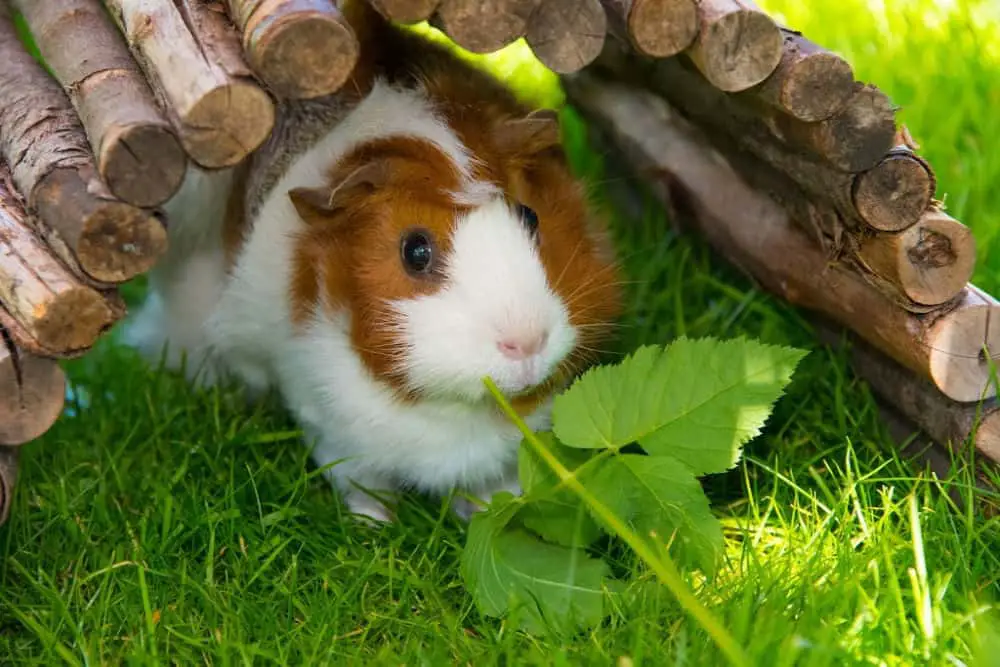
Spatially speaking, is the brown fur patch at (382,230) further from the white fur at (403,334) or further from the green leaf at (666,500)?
the green leaf at (666,500)

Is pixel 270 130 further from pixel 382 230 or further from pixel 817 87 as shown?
pixel 817 87

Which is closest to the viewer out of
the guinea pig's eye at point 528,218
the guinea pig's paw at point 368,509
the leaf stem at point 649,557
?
the leaf stem at point 649,557

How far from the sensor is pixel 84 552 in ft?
8.20

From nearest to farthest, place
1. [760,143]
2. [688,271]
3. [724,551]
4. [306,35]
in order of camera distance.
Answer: [306,35]
[724,551]
[760,143]
[688,271]

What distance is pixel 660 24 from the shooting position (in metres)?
2.12

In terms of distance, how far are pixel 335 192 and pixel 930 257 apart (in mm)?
1150

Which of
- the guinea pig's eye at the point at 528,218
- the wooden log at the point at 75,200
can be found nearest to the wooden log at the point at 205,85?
the wooden log at the point at 75,200

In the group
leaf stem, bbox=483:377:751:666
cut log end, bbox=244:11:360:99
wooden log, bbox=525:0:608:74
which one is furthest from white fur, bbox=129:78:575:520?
cut log end, bbox=244:11:360:99

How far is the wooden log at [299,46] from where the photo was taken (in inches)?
72.8

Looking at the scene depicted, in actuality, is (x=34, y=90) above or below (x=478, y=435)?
above

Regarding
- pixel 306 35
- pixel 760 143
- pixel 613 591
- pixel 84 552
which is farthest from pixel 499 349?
pixel 84 552

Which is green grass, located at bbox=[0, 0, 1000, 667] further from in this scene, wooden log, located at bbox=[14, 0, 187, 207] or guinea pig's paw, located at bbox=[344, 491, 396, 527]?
wooden log, located at bbox=[14, 0, 187, 207]

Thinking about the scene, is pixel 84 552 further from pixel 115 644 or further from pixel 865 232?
pixel 865 232

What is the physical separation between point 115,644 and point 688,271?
1.92 metres
